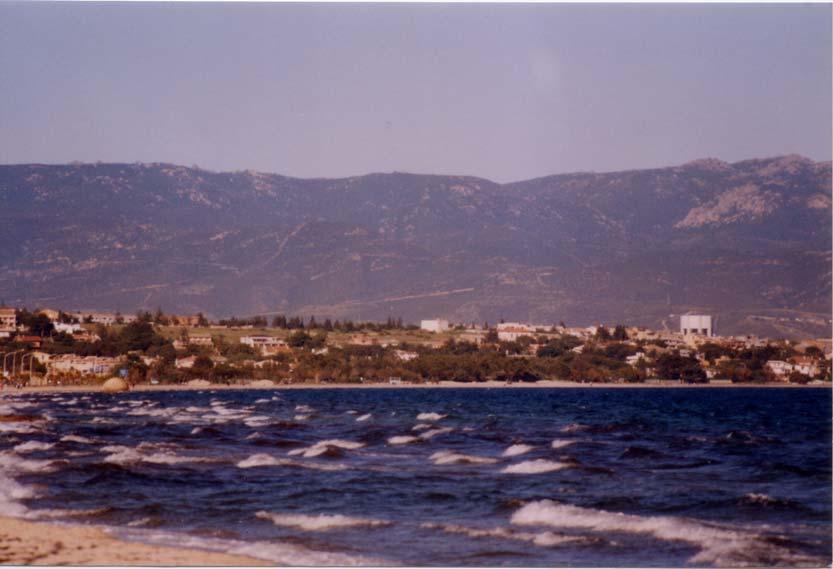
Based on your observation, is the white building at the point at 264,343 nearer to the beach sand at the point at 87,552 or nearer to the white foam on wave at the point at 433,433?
the white foam on wave at the point at 433,433

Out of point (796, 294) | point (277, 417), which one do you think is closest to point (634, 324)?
point (796, 294)

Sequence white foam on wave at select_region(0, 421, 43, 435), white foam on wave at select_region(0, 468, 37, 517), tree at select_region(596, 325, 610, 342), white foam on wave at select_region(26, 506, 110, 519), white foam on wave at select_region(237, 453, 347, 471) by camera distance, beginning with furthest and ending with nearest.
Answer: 1. tree at select_region(596, 325, 610, 342)
2. white foam on wave at select_region(0, 421, 43, 435)
3. white foam on wave at select_region(237, 453, 347, 471)
4. white foam on wave at select_region(0, 468, 37, 517)
5. white foam on wave at select_region(26, 506, 110, 519)

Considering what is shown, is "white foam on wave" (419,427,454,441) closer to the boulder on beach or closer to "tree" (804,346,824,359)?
the boulder on beach

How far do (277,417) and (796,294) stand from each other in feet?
292

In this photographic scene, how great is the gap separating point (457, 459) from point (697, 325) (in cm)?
12812

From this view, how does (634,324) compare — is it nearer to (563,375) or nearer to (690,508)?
(563,375)

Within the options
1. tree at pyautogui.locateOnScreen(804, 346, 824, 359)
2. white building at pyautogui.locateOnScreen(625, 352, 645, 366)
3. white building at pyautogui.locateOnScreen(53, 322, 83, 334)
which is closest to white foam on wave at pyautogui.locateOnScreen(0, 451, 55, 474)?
tree at pyautogui.locateOnScreen(804, 346, 824, 359)

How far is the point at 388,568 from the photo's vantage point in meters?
19.6

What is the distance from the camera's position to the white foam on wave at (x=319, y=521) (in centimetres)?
2397

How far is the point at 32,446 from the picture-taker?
40.7 metres

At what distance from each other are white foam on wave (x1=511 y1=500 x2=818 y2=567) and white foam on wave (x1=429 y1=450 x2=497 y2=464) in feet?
32.0

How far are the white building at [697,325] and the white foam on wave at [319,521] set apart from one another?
450 feet

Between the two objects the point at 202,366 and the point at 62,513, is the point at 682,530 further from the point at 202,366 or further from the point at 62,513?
the point at 202,366

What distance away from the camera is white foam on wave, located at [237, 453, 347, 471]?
115ft
